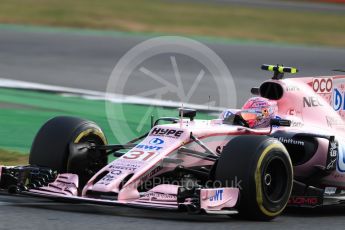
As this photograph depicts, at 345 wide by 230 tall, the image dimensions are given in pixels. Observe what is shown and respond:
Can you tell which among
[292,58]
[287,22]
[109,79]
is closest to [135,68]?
[109,79]

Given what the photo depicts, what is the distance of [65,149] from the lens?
983 cm

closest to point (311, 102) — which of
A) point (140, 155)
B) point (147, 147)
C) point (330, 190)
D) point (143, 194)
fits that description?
point (330, 190)

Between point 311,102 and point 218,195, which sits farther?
point 311,102

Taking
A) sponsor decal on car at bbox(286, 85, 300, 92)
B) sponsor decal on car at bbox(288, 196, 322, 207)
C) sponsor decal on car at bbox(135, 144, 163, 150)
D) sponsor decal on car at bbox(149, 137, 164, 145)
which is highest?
sponsor decal on car at bbox(286, 85, 300, 92)

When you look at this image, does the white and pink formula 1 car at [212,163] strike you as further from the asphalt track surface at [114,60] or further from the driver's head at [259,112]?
the asphalt track surface at [114,60]

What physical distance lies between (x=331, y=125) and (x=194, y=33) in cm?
1657

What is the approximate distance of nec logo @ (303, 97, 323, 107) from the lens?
1055cm

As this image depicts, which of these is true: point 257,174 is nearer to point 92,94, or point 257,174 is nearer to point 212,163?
point 212,163

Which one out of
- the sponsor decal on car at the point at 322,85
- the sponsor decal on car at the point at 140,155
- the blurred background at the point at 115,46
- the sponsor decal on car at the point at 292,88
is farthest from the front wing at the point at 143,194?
the blurred background at the point at 115,46

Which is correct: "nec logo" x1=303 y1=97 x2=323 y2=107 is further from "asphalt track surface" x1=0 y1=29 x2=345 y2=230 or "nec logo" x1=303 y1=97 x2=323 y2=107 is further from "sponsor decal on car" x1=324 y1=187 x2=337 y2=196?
"asphalt track surface" x1=0 y1=29 x2=345 y2=230

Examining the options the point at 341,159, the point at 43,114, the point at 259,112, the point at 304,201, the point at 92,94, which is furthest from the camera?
the point at 92,94

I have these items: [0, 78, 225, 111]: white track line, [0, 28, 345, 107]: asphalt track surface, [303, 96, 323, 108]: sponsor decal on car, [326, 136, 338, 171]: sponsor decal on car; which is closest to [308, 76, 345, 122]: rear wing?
[303, 96, 323, 108]: sponsor decal on car
